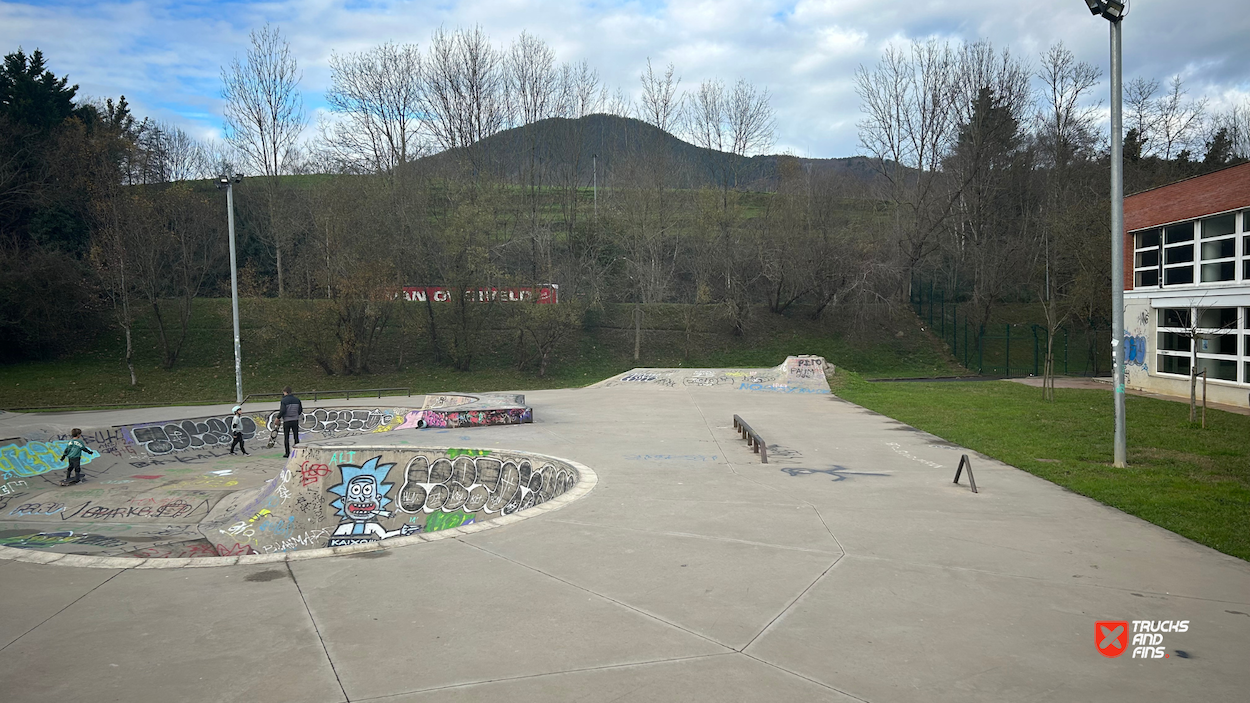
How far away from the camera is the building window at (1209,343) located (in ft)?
61.9

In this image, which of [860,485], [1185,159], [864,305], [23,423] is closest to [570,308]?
[864,305]

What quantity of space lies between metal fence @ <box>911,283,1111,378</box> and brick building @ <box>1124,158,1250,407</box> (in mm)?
8343

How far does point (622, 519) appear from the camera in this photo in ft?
25.3

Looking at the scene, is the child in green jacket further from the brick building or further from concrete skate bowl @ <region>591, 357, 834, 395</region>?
the brick building

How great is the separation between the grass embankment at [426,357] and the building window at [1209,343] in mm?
11659

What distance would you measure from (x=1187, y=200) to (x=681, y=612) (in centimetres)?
2429

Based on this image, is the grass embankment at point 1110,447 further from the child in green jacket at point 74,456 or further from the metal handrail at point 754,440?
the child in green jacket at point 74,456

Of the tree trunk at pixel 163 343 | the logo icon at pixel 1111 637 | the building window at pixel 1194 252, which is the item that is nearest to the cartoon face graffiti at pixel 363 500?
the logo icon at pixel 1111 637

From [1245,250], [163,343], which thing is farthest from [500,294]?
[1245,250]

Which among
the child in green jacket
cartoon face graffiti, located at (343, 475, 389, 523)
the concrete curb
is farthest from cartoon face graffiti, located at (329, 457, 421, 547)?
the child in green jacket

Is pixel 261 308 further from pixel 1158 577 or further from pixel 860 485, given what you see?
pixel 1158 577

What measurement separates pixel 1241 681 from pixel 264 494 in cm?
1255

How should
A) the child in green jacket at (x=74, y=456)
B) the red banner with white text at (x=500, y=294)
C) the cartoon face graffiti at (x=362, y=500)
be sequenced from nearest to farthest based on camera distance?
1. the cartoon face graffiti at (x=362, y=500)
2. the child in green jacket at (x=74, y=456)
3. the red banner with white text at (x=500, y=294)

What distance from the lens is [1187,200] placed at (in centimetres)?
A: 2095
